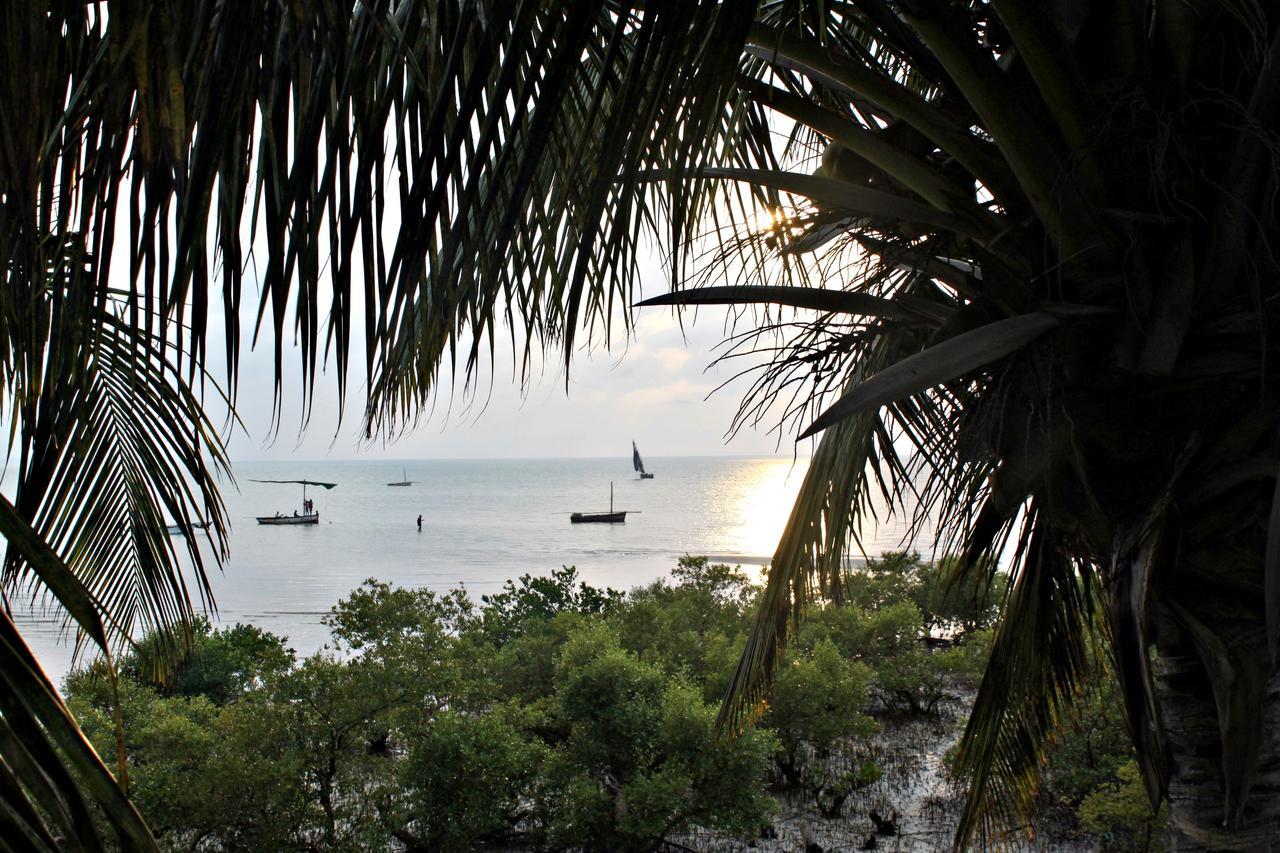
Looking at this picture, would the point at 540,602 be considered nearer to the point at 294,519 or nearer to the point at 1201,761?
the point at 1201,761

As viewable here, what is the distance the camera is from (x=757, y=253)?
2.61m

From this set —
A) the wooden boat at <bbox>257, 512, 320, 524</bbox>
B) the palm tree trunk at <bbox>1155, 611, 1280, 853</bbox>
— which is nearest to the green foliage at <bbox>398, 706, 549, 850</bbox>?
the palm tree trunk at <bbox>1155, 611, 1280, 853</bbox>

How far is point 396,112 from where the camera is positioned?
1.17 meters

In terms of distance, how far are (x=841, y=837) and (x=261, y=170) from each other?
992cm

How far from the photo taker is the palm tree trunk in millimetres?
2207

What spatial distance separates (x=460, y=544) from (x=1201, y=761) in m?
50.2

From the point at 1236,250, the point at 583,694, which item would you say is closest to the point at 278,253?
the point at 1236,250

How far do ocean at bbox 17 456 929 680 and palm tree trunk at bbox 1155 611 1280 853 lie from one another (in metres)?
8.56

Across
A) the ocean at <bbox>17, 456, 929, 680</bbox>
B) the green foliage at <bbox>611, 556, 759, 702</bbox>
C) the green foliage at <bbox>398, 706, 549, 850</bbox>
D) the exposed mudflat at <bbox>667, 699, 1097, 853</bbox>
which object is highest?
the green foliage at <bbox>611, 556, 759, 702</bbox>

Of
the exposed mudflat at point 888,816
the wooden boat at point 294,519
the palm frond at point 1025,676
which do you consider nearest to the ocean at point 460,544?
the wooden boat at point 294,519

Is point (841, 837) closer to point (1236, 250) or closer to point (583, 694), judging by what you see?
point (583, 694)

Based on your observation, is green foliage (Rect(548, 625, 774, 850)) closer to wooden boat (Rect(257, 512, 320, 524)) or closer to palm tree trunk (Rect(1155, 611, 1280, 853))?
palm tree trunk (Rect(1155, 611, 1280, 853))

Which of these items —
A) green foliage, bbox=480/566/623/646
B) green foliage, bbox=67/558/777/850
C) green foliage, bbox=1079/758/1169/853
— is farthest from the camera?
green foliage, bbox=480/566/623/646

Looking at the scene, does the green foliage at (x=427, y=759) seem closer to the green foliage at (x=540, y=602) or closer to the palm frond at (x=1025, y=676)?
the palm frond at (x=1025, y=676)
